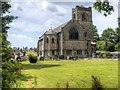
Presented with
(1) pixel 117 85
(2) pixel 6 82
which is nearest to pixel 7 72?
(2) pixel 6 82

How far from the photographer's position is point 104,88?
18094mm

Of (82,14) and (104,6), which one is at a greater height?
(82,14)

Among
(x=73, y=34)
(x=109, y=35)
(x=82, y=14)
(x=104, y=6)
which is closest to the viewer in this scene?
(x=104, y=6)

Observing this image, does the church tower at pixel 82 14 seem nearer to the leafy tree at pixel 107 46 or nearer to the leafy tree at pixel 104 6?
the leafy tree at pixel 107 46

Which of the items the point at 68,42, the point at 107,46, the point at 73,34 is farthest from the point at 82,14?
the point at 107,46

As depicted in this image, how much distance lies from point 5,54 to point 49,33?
6986 cm

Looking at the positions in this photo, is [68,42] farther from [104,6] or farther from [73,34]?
[104,6]

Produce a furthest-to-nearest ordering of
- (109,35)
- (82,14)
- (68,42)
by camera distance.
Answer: (109,35) → (82,14) → (68,42)

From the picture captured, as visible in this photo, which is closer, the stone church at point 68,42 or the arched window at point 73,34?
the stone church at point 68,42

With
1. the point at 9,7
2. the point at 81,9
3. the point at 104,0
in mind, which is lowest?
the point at 104,0

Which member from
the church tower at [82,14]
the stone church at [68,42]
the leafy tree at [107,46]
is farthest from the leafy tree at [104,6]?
the leafy tree at [107,46]

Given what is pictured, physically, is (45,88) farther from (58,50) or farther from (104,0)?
(58,50)

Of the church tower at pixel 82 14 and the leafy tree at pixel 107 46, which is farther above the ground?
the church tower at pixel 82 14

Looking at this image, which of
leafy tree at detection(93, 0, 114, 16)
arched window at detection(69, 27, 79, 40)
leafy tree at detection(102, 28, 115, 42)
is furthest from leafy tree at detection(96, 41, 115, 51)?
leafy tree at detection(93, 0, 114, 16)
